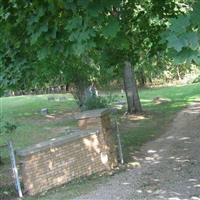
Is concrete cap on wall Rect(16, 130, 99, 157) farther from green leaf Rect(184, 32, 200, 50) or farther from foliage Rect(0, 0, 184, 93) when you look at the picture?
green leaf Rect(184, 32, 200, 50)

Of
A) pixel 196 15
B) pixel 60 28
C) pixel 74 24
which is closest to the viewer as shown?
pixel 196 15

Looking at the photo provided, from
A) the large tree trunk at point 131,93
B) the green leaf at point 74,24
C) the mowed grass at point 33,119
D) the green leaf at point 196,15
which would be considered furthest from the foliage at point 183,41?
the large tree trunk at point 131,93

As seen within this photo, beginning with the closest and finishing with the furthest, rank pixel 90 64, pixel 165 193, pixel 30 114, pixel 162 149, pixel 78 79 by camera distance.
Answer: pixel 165 193 < pixel 162 149 < pixel 90 64 < pixel 78 79 < pixel 30 114

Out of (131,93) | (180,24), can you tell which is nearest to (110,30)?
(180,24)

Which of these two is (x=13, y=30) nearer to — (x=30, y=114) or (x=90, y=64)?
(x=90, y=64)

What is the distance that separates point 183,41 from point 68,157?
257 inches

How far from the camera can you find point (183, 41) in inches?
170

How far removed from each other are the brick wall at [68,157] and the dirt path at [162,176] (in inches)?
27.5

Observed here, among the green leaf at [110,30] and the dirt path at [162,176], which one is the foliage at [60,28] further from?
the dirt path at [162,176]

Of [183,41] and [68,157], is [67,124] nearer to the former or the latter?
[68,157]

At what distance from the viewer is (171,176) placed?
10242 millimetres

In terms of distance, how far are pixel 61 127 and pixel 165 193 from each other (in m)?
13.2

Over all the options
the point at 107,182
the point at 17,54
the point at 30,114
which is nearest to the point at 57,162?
the point at 107,182

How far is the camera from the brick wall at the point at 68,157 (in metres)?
9.71
